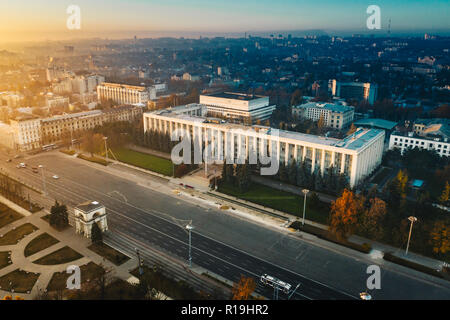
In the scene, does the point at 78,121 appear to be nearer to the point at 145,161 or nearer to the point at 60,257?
the point at 145,161

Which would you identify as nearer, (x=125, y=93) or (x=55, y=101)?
(x=55, y=101)

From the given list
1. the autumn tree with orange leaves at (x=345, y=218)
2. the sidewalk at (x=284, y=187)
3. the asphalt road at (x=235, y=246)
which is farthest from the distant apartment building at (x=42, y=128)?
the autumn tree with orange leaves at (x=345, y=218)

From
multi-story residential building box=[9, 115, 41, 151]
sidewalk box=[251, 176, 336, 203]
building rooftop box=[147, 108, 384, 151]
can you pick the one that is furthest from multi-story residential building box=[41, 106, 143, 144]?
sidewalk box=[251, 176, 336, 203]

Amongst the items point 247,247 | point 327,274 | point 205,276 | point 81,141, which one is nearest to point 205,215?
point 247,247

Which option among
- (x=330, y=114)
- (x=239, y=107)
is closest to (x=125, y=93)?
(x=239, y=107)

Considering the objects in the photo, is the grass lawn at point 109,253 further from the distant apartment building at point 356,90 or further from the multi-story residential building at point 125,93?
the distant apartment building at point 356,90

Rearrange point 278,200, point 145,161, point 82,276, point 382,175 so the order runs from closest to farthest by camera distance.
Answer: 1. point 82,276
2. point 278,200
3. point 382,175
4. point 145,161
